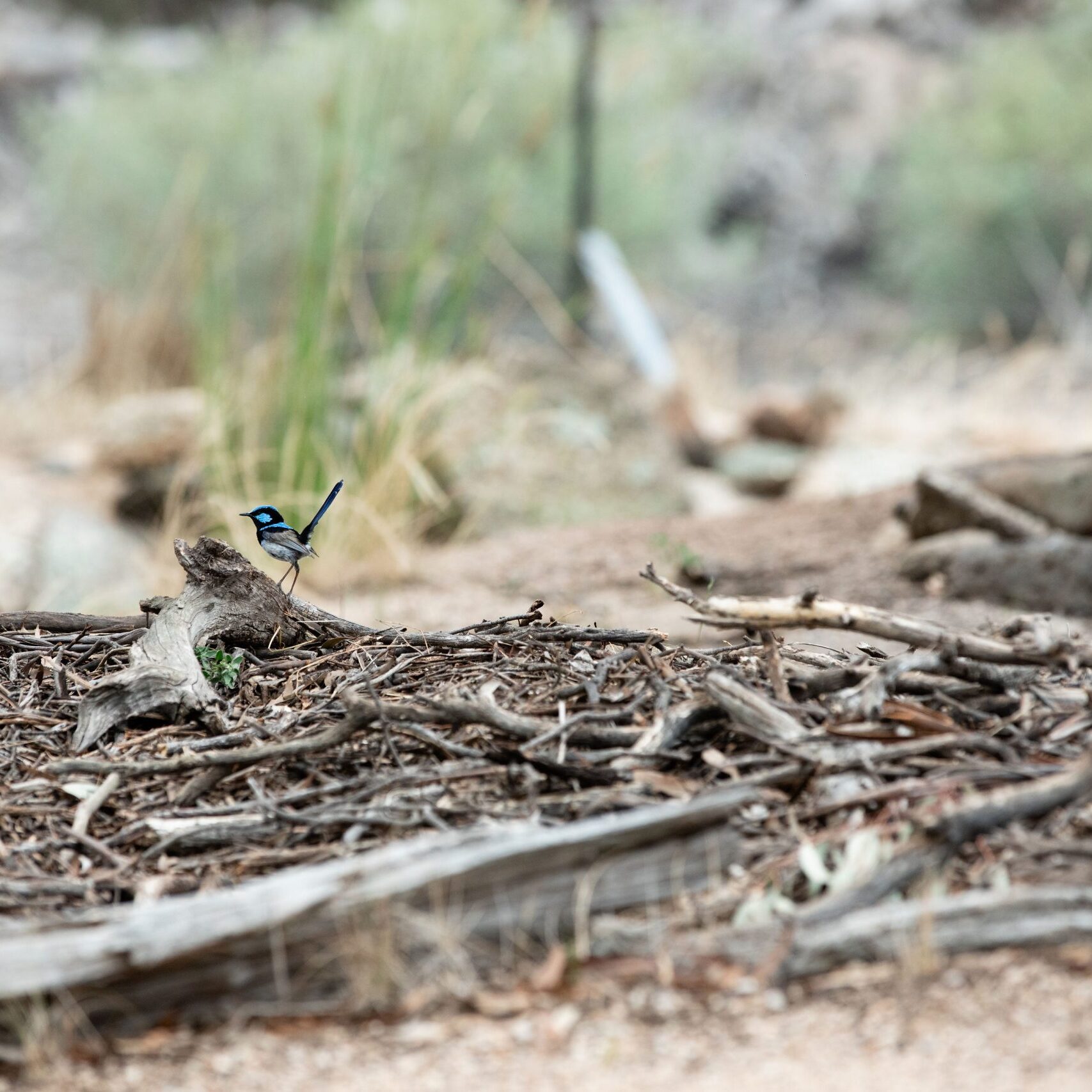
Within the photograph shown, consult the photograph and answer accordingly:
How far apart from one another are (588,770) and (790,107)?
1818 cm

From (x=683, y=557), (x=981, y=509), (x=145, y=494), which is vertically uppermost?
(x=683, y=557)

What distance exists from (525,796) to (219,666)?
74 cm

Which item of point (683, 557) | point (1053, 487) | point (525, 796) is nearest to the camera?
point (525, 796)

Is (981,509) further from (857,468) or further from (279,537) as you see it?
(857,468)

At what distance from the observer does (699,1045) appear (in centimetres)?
139

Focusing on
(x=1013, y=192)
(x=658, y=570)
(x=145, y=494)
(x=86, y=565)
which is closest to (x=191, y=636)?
(x=658, y=570)

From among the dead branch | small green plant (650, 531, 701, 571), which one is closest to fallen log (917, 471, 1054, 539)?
small green plant (650, 531, 701, 571)

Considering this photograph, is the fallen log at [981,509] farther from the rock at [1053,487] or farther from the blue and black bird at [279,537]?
the blue and black bird at [279,537]

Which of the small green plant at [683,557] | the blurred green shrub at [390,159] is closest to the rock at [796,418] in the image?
the blurred green shrub at [390,159]

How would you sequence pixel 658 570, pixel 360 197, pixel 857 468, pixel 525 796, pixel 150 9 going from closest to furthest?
pixel 525 796 < pixel 658 570 < pixel 360 197 < pixel 857 468 < pixel 150 9

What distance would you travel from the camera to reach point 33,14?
19.7 meters

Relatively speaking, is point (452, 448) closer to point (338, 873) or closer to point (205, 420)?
point (205, 420)

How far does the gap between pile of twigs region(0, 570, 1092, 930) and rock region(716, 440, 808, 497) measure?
5580 mm

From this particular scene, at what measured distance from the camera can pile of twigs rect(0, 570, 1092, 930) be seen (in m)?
1.67
